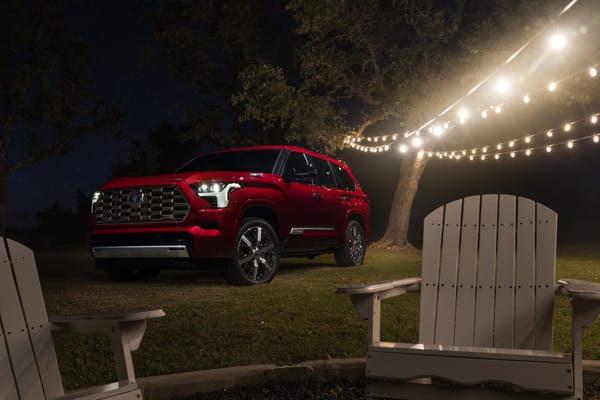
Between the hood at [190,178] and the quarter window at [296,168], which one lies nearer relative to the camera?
the hood at [190,178]

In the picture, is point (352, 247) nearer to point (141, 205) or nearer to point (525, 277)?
point (141, 205)

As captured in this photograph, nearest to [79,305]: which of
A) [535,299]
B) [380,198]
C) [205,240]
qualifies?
[205,240]

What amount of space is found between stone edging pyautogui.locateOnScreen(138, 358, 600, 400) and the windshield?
18.2 ft

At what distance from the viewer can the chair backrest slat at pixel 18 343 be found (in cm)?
289

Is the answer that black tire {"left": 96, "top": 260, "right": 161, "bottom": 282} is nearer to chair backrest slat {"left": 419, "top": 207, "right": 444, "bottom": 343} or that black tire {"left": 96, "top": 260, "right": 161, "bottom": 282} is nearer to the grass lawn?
the grass lawn

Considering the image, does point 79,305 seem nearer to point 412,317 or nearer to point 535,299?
point 412,317

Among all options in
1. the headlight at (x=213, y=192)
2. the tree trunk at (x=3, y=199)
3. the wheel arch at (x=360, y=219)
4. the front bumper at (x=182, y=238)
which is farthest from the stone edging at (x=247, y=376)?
the tree trunk at (x=3, y=199)

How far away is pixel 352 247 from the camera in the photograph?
39.5ft

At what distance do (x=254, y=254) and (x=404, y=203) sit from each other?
11044 mm

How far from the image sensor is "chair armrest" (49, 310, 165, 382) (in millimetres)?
2941

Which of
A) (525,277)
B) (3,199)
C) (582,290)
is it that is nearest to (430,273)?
(525,277)

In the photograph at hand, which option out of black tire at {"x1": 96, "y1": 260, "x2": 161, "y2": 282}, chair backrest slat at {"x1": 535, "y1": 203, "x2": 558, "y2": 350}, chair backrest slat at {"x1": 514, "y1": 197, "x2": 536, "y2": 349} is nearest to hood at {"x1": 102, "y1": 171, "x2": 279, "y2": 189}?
black tire at {"x1": 96, "y1": 260, "x2": 161, "y2": 282}

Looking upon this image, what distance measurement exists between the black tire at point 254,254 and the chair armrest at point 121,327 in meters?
5.43

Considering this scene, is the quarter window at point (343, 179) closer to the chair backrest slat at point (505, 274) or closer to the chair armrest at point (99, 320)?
the chair backrest slat at point (505, 274)
